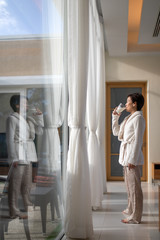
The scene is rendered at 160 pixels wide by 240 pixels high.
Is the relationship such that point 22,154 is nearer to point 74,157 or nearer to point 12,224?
point 12,224

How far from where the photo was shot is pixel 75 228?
3.68 m

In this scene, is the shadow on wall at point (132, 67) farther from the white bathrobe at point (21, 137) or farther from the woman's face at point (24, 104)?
the woman's face at point (24, 104)

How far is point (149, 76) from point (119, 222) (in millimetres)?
6043

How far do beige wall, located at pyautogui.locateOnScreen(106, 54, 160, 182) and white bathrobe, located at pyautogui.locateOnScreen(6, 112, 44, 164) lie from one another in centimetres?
716

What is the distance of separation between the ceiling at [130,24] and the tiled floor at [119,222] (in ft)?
12.7

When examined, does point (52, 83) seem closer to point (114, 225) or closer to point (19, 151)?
point (19, 151)

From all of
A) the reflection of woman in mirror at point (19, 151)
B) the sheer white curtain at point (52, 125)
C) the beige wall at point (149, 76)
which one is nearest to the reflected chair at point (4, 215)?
the reflection of woman in mirror at point (19, 151)

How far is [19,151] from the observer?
7.68 feet

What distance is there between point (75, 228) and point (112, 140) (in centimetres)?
645

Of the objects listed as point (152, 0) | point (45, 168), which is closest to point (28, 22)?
point (45, 168)

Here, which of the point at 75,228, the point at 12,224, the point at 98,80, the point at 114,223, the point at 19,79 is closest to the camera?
the point at 12,224

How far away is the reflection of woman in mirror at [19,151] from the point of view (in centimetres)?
219

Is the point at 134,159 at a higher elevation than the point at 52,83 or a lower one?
lower

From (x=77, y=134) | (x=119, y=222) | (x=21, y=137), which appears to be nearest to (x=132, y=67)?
(x=119, y=222)
